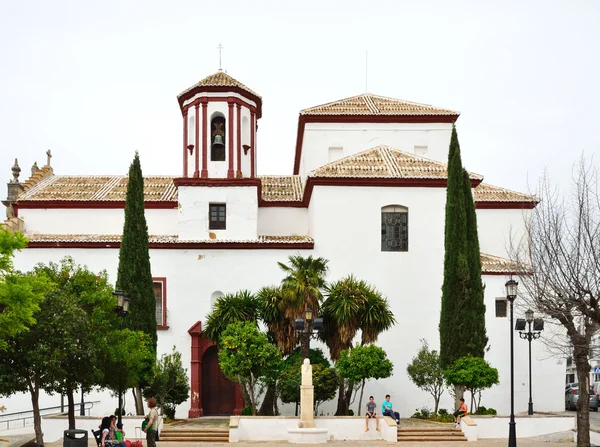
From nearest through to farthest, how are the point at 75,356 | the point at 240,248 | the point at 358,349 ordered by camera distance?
the point at 75,356
the point at 358,349
the point at 240,248

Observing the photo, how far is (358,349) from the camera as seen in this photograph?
81.4ft

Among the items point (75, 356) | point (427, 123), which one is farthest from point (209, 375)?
point (427, 123)

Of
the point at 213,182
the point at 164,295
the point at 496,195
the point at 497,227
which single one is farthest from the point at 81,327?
the point at 496,195

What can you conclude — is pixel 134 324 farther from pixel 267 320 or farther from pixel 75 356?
pixel 75 356

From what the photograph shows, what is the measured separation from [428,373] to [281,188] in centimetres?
1065

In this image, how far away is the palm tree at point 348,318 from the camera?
995 inches

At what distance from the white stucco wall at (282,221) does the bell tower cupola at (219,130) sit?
236cm

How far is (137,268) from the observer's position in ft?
87.0

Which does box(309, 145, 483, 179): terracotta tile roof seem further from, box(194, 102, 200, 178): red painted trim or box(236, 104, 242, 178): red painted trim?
box(194, 102, 200, 178): red painted trim

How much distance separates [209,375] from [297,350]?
175 inches

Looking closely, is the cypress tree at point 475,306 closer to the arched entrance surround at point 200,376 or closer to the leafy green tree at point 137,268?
the arched entrance surround at point 200,376

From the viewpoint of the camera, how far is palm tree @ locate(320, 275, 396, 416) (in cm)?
2528

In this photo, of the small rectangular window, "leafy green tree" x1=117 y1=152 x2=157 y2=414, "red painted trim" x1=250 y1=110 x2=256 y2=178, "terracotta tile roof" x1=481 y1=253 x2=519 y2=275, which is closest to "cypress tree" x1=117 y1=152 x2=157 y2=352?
"leafy green tree" x1=117 y1=152 x2=157 y2=414

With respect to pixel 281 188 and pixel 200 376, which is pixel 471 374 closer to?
pixel 200 376
